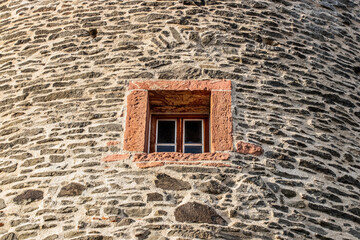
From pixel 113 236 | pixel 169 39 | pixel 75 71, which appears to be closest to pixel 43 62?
pixel 75 71

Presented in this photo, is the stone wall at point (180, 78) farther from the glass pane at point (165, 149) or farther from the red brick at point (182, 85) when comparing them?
the glass pane at point (165, 149)

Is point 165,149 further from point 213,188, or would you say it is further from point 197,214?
point 197,214

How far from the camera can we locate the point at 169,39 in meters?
5.91

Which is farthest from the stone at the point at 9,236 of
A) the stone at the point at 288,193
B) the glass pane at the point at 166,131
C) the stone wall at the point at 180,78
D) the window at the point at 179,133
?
the stone at the point at 288,193

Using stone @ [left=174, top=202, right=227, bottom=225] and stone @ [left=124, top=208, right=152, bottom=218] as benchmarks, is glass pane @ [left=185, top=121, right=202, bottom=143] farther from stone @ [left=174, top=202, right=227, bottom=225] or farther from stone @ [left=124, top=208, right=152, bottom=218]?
stone @ [left=124, top=208, right=152, bottom=218]

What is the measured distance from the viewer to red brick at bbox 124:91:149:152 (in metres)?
5.12

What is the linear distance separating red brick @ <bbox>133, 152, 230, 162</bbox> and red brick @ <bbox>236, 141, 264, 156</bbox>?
142 mm

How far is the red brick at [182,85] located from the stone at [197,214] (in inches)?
52.2

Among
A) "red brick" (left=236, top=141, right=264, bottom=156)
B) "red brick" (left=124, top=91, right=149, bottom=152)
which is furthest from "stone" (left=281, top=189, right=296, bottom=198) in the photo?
"red brick" (left=124, top=91, right=149, bottom=152)

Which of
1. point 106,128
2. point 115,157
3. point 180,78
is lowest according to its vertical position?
point 115,157

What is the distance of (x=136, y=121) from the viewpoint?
5.29 m

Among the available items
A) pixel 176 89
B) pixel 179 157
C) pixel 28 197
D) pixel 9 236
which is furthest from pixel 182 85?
pixel 9 236

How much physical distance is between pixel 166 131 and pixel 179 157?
0.64 m

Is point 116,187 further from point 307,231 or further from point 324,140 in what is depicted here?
point 324,140
